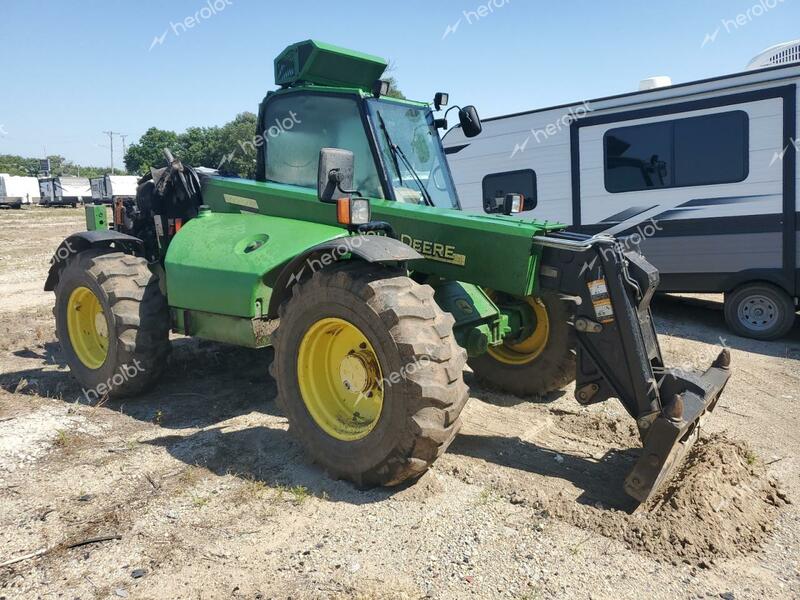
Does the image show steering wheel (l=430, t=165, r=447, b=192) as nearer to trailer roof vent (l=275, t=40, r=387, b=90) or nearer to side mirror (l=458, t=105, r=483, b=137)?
side mirror (l=458, t=105, r=483, b=137)

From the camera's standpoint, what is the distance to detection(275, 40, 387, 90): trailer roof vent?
16.8ft

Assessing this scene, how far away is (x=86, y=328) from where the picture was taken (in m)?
6.03

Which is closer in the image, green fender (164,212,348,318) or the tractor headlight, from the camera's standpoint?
the tractor headlight

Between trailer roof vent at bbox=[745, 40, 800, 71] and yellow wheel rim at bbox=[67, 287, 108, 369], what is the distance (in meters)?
9.34

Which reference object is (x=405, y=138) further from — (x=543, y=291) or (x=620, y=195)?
(x=620, y=195)

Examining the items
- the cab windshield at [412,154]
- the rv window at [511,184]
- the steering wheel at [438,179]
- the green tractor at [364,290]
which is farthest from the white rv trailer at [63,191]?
the steering wheel at [438,179]

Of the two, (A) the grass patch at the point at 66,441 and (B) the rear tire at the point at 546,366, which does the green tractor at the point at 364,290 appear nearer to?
(B) the rear tire at the point at 546,366

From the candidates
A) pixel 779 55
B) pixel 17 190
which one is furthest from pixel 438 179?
pixel 17 190

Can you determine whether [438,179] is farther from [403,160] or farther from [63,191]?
[63,191]

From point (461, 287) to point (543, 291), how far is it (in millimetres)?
822

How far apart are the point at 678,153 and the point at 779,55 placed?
2909 mm

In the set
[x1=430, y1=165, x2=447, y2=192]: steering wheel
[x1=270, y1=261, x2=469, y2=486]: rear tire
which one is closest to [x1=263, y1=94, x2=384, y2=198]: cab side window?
[x1=430, y1=165, x2=447, y2=192]: steering wheel

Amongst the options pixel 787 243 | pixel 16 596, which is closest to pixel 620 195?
pixel 787 243

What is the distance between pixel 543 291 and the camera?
13.6 feet
